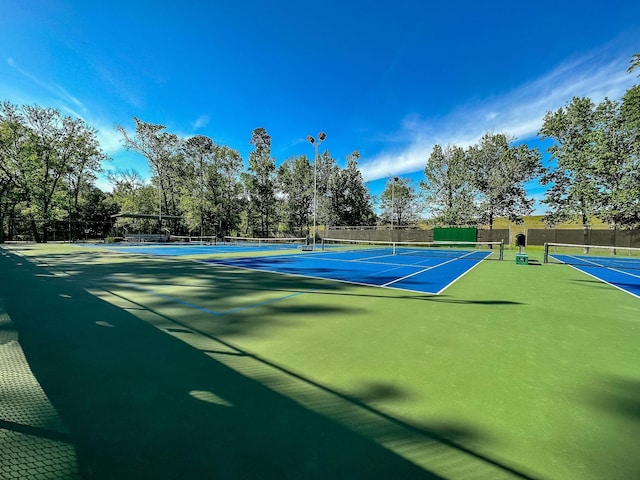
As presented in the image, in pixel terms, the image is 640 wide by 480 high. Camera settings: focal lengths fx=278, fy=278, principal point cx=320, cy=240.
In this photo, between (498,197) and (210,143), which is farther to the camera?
(210,143)

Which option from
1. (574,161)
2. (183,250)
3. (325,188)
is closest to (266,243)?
(325,188)

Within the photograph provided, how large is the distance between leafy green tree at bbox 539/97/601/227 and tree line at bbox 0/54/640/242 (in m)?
0.09

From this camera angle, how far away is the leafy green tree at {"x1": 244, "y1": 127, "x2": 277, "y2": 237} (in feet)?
141

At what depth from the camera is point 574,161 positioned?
23.4 meters

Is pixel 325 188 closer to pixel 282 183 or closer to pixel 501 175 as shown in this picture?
pixel 282 183

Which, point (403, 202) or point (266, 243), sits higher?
point (403, 202)

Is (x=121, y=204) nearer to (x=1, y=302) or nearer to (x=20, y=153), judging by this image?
(x=20, y=153)

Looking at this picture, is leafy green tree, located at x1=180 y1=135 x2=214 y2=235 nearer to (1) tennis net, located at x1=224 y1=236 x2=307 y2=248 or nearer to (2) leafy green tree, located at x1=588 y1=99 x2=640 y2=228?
(1) tennis net, located at x1=224 y1=236 x2=307 y2=248

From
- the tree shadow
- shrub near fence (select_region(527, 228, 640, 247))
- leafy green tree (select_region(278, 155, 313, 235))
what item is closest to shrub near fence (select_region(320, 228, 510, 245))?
shrub near fence (select_region(527, 228, 640, 247))

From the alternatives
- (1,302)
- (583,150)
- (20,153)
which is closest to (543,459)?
(1,302)

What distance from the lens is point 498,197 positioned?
102ft

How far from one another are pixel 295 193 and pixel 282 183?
2.75 metres

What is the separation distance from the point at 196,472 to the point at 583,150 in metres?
32.0

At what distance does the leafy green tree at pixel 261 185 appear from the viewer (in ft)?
141
